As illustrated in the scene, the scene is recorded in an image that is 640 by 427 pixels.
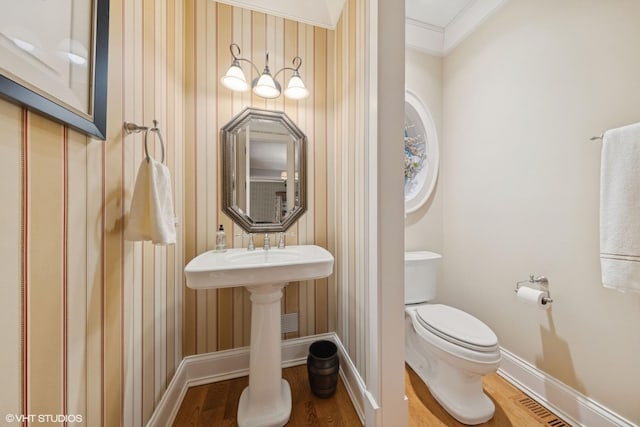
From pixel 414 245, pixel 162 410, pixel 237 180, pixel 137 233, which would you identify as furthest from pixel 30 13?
pixel 414 245

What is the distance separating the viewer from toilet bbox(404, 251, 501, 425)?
109 cm

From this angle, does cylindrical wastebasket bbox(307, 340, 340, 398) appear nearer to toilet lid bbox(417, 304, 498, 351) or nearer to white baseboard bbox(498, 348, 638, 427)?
toilet lid bbox(417, 304, 498, 351)

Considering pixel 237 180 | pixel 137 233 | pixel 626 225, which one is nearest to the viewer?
pixel 137 233

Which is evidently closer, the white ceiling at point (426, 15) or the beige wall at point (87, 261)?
the beige wall at point (87, 261)

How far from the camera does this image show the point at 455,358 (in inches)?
44.1

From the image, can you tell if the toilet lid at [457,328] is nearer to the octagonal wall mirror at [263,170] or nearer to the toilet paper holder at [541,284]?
the toilet paper holder at [541,284]

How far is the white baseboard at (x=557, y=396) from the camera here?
40.0 inches

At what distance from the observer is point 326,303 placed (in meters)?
1.62

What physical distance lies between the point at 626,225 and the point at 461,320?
829 millimetres

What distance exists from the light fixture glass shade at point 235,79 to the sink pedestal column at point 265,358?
119cm

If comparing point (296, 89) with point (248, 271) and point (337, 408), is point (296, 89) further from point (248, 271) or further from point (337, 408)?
point (337, 408)

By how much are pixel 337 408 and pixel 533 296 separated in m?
1.24

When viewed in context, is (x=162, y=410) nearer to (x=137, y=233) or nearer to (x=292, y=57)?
(x=137, y=233)

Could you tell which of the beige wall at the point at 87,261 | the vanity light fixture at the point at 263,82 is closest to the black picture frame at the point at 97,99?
the beige wall at the point at 87,261
